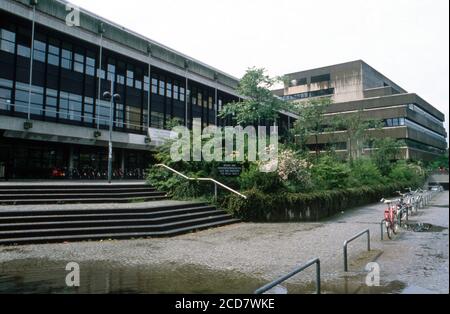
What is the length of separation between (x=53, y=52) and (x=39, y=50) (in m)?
1.09

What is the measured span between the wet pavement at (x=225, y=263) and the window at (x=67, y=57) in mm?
A: 20659

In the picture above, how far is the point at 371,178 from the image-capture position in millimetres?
29156

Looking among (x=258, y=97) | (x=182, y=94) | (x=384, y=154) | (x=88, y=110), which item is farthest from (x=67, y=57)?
(x=384, y=154)

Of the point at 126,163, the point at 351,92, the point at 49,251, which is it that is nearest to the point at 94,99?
the point at 126,163

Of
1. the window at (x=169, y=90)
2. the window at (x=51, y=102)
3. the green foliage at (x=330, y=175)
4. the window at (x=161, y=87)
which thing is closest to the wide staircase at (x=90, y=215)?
the green foliage at (x=330, y=175)

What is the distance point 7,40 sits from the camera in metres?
22.5

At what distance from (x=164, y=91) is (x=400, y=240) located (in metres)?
28.2

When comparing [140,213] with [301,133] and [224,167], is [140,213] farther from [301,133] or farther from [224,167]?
[301,133]

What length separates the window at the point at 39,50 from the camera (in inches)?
947

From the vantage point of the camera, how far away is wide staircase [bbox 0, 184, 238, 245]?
9.98m

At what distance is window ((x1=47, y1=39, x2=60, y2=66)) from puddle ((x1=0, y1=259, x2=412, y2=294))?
21616 mm

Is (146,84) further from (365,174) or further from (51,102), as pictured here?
(365,174)

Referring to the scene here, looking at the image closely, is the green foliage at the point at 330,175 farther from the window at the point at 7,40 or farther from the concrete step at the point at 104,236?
the window at the point at 7,40
